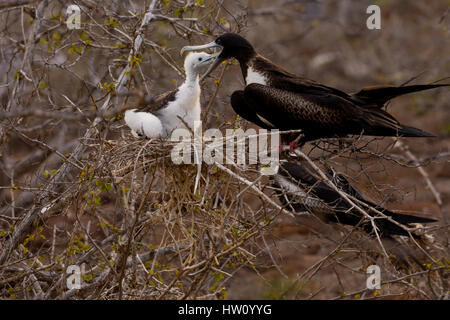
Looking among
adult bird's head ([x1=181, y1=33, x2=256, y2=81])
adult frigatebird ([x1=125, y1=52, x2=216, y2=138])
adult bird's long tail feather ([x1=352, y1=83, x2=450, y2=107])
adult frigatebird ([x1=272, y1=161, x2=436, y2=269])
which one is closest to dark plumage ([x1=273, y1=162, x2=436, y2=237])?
adult frigatebird ([x1=272, y1=161, x2=436, y2=269])

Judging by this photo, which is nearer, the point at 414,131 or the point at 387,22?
the point at 414,131

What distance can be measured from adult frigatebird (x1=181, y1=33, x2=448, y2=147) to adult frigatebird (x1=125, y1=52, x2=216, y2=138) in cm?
17

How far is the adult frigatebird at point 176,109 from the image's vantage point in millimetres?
4820

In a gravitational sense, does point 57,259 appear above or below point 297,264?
below

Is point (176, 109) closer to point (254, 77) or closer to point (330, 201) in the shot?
point (254, 77)

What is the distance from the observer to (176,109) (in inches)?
192

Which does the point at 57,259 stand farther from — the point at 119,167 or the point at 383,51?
the point at 383,51

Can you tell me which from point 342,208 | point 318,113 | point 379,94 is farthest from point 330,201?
point 379,94

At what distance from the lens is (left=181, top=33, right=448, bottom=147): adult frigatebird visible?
502 centimetres

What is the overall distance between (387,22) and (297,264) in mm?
9109

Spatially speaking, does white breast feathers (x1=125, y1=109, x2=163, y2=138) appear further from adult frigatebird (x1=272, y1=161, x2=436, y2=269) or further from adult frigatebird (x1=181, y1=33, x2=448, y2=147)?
adult frigatebird (x1=272, y1=161, x2=436, y2=269)

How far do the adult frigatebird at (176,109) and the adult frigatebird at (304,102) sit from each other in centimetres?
17

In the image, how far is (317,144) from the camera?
16.7 feet

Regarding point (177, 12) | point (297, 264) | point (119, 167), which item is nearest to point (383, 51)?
point (297, 264)
